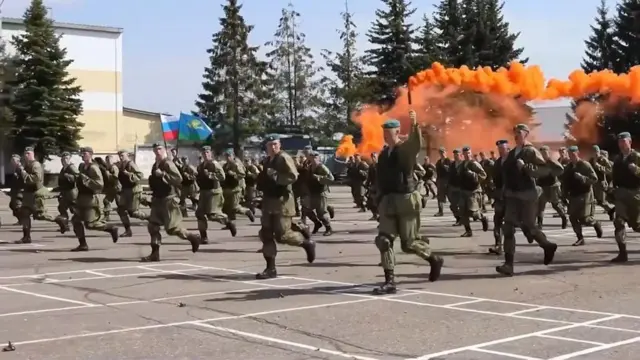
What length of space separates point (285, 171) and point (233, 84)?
174ft

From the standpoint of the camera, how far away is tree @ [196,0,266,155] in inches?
2512

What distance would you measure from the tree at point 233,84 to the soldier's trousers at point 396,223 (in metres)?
52.0

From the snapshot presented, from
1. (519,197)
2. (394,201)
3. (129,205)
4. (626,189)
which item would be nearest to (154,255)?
(394,201)

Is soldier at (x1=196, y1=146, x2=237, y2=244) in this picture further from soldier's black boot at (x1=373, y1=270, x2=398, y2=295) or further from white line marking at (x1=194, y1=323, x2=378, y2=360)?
white line marking at (x1=194, y1=323, x2=378, y2=360)

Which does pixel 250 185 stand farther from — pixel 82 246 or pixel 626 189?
pixel 626 189

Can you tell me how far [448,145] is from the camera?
33.7 metres

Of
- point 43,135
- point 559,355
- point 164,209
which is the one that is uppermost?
point 43,135

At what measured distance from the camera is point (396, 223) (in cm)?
1099

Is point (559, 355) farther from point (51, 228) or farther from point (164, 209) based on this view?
point (51, 228)

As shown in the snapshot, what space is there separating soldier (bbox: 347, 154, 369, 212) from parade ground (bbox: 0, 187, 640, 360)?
36.3 feet

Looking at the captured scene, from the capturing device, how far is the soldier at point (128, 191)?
63.9ft

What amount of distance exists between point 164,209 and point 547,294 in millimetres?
6314

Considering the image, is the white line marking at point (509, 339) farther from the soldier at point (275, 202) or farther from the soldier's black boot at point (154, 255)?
the soldier's black boot at point (154, 255)

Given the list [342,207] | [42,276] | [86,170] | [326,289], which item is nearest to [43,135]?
[342,207]
